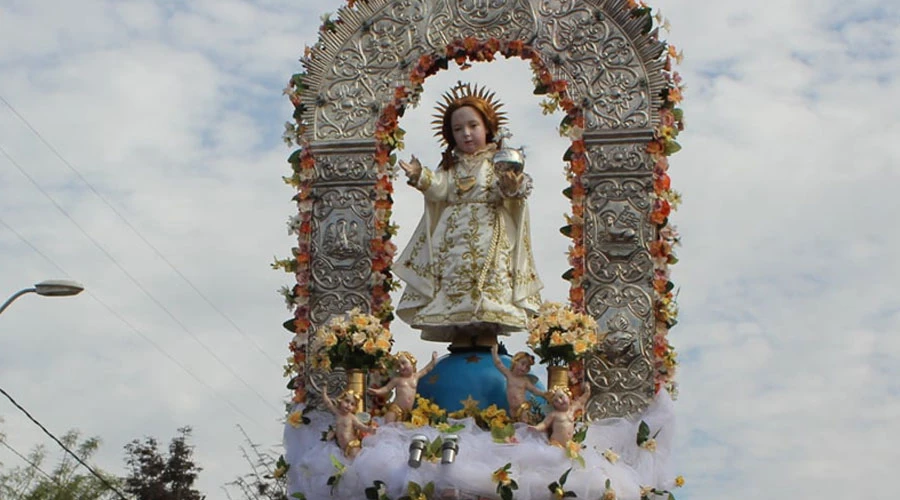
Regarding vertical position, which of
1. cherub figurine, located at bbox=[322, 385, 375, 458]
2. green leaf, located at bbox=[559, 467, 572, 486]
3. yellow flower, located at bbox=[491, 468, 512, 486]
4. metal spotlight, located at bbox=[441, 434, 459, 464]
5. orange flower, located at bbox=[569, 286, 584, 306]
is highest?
orange flower, located at bbox=[569, 286, 584, 306]

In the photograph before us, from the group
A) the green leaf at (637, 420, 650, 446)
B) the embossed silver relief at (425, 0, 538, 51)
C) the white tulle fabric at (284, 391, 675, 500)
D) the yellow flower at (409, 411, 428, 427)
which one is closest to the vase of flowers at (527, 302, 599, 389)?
the white tulle fabric at (284, 391, 675, 500)

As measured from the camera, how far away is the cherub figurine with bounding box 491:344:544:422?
43.5 ft

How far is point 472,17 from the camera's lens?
48.8ft

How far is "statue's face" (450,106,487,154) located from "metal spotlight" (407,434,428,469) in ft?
10.2

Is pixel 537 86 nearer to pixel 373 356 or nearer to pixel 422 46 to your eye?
pixel 422 46

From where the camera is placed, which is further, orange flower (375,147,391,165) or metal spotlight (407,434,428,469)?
orange flower (375,147,391,165)

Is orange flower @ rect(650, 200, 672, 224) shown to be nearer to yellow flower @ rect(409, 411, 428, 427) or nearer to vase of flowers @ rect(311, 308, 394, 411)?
vase of flowers @ rect(311, 308, 394, 411)

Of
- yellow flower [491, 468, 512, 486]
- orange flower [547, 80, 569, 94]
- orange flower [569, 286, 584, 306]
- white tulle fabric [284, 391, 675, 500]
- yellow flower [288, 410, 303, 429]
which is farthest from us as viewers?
orange flower [547, 80, 569, 94]

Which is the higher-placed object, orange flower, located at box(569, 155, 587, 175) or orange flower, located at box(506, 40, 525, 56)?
orange flower, located at box(506, 40, 525, 56)

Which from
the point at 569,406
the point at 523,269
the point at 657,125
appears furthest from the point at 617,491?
the point at 657,125

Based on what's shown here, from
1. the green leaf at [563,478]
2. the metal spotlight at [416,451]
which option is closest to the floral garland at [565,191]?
the green leaf at [563,478]

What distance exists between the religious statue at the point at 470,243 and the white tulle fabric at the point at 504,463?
131 centimetres

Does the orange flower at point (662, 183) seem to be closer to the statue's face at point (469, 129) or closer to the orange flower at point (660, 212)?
the orange flower at point (660, 212)

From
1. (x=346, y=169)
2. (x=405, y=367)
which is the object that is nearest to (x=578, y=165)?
(x=346, y=169)
